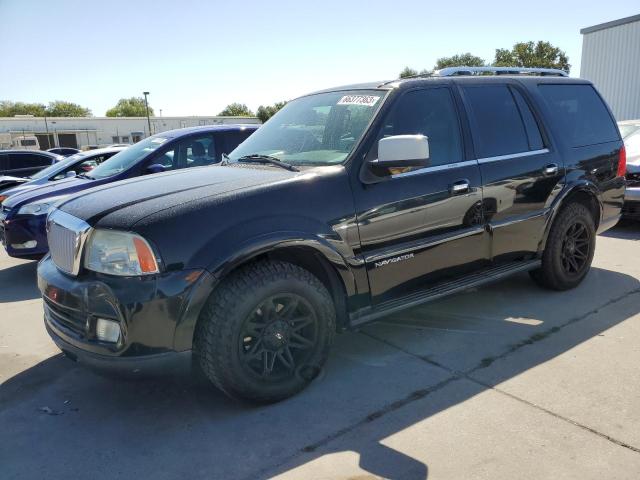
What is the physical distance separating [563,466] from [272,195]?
6.52 feet

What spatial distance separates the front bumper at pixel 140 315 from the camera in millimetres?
2590

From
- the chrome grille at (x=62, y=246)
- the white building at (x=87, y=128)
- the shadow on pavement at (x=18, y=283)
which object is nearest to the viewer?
the chrome grille at (x=62, y=246)

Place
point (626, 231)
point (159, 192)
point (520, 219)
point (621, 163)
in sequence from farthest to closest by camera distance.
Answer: point (626, 231) → point (621, 163) → point (520, 219) → point (159, 192)

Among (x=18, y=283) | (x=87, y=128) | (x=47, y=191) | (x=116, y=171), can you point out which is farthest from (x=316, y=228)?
(x=87, y=128)

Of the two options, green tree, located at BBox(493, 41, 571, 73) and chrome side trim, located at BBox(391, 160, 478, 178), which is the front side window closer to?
chrome side trim, located at BBox(391, 160, 478, 178)

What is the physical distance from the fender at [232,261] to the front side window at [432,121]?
0.96m

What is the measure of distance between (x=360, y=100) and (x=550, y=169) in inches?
71.7

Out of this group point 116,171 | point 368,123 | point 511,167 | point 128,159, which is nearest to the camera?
point 368,123

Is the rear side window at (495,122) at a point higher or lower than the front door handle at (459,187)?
higher

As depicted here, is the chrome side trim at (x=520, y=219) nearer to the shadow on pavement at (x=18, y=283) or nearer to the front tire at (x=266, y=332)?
the front tire at (x=266, y=332)

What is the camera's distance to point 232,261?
274 centimetres

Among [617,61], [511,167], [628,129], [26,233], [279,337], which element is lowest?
[279,337]

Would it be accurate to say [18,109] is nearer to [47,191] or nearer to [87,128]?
[87,128]

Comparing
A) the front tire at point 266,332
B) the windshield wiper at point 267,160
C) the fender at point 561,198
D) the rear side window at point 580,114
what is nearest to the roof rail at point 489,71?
the rear side window at point 580,114
